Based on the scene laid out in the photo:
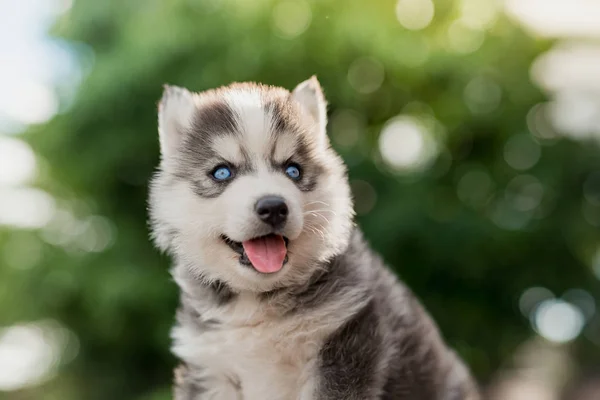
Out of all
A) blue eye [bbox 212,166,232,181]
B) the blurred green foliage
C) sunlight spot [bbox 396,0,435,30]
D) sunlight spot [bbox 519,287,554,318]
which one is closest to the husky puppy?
blue eye [bbox 212,166,232,181]

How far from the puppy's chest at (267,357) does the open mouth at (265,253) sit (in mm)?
224

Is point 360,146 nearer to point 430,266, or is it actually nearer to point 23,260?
point 430,266

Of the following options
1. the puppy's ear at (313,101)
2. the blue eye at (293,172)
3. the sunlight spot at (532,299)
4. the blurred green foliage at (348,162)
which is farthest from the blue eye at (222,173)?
the sunlight spot at (532,299)

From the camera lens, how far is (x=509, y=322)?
6.90 metres

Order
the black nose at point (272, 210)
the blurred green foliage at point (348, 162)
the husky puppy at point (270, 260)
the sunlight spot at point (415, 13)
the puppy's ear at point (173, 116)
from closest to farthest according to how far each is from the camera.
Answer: the black nose at point (272, 210) < the husky puppy at point (270, 260) < the puppy's ear at point (173, 116) < the blurred green foliage at point (348, 162) < the sunlight spot at point (415, 13)

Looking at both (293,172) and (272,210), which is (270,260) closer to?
(272,210)

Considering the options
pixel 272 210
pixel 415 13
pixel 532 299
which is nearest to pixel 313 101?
pixel 272 210

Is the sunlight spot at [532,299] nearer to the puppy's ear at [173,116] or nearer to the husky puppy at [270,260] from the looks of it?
the husky puppy at [270,260]

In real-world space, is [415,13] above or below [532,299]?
above

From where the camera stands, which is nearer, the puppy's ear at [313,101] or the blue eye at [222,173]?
the blue eye at [222,173]

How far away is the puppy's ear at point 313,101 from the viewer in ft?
7.96

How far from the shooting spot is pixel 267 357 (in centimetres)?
229

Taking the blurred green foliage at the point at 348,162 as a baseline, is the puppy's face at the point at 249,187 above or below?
above

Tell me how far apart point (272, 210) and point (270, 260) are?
0.16m
